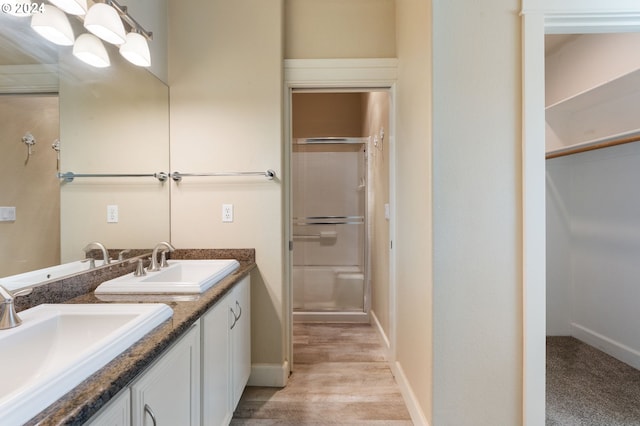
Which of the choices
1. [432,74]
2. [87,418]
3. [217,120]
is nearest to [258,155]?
[217,120]

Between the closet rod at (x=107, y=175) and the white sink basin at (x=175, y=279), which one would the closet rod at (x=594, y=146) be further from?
the closet rod at (x=107, y=175)

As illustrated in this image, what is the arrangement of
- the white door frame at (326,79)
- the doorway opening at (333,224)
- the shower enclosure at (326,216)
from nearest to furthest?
the white door frame at (326,79)
the doorway opening at (333,224)
the shower enclosure at (326,216)

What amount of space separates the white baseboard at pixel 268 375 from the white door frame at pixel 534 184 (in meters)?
1.38

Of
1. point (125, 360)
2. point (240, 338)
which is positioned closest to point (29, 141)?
point (125, 360)

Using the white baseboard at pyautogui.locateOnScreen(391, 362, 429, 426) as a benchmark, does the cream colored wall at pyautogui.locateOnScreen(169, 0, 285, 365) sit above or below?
above

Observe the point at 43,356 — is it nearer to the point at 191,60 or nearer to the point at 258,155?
the point at 258,155

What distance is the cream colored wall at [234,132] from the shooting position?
1982 mm

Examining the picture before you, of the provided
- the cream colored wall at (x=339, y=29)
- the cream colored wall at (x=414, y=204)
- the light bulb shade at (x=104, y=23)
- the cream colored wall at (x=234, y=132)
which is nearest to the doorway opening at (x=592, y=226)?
the cream colored wall at (x=414, y=204)

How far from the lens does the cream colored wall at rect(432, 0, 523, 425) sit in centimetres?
138

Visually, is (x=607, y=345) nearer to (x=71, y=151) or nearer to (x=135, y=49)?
(x=71, y=151)

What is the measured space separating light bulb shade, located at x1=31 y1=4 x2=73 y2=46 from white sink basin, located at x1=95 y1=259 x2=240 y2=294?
1052mm

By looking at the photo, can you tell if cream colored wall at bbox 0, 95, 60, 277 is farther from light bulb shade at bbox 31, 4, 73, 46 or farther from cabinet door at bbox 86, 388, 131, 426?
cabinet door at bbox 86, 388, 131, 426

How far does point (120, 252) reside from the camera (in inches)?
63.6

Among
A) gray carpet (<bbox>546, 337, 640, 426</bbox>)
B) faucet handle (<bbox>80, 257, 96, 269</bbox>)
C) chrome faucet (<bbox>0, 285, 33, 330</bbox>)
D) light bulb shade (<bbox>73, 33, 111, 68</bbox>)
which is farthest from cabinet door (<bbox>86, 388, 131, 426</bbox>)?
gray carpet (<bbox>546, 337, 640, 426</bbox>)
